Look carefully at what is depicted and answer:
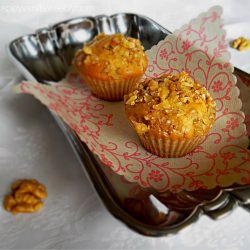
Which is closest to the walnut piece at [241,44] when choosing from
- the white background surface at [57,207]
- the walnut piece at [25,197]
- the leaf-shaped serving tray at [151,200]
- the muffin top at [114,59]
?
the white background surface at [57,207]

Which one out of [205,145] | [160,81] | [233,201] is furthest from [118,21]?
[233,201]

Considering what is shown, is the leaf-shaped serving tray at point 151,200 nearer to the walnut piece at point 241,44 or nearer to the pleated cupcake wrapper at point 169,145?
the pleated cupcake wrapper at point 169,145

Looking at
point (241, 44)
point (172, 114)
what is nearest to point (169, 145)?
point (172, 114)

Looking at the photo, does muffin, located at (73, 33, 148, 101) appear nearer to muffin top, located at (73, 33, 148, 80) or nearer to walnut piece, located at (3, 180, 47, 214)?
muffin top, located at (73, 33, 148, 80)

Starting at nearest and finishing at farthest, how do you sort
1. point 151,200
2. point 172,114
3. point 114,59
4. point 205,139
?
point 151,200
point 172,114
point 205,139
point 114,59

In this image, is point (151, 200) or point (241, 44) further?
point (241, 44)

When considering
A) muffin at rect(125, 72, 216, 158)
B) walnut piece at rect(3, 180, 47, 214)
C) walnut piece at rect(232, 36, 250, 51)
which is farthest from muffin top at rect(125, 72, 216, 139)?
walnut piece at rect(232, 36, 250, 51)

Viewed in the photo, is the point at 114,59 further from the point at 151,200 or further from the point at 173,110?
the point at 151,200
